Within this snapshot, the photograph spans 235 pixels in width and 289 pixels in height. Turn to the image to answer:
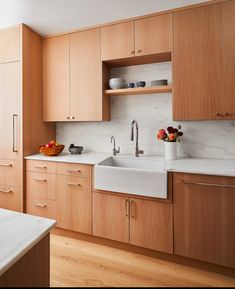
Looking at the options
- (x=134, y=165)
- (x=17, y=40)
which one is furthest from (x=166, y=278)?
(x=17, y=40)

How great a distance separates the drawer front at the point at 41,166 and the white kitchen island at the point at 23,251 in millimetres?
1468

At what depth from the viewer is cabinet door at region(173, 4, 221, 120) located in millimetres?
2059

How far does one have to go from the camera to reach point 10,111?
261 centimetres

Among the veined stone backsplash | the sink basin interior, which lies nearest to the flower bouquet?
the sink basin interior

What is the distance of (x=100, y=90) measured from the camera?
101 inches

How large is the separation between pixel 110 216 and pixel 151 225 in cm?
43

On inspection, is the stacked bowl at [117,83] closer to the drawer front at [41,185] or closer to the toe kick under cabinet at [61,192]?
the toe kick under cabinet at [61,192]

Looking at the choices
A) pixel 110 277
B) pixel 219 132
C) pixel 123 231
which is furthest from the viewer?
pixel 219 132

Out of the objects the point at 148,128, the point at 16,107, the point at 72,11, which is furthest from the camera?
the point at 148,128

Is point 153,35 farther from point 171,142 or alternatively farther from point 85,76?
point 171,142

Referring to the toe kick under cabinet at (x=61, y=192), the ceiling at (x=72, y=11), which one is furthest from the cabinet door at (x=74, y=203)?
the ceiling at (x=72, y=11)

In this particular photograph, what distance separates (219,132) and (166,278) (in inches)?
62.3

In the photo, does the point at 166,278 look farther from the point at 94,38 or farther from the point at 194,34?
the point at 94,38

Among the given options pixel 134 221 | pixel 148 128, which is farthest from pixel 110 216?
pixel 148 128
